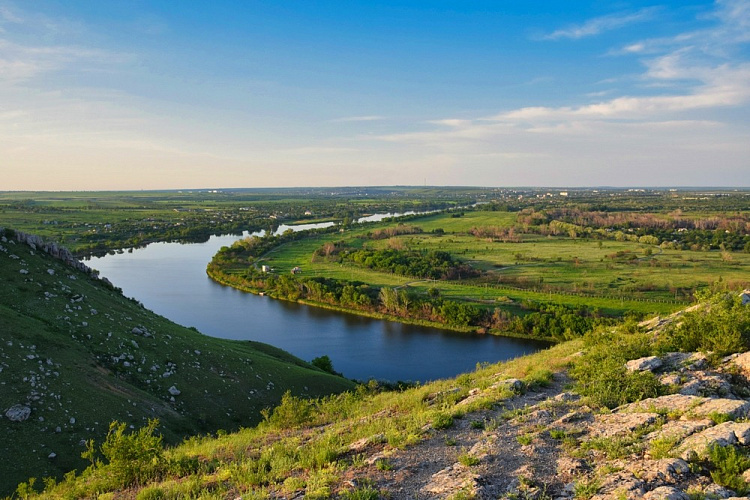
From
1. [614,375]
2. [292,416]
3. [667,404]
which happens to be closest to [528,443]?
[667,404]

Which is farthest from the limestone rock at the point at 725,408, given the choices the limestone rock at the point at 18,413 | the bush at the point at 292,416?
the limestone rock at the point at 18,413

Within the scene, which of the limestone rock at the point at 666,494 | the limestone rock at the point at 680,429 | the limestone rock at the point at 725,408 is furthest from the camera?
the limestone rock at the point at 725,408

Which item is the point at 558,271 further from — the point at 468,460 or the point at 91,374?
the point at 468,460

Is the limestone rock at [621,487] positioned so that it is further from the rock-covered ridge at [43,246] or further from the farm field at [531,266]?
the farm field at [531,266]

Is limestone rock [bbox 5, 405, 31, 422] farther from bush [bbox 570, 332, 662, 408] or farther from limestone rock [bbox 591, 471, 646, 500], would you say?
bush [bbox 570, 332, 662, 408]

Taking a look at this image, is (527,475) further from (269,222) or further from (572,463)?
(269,222)

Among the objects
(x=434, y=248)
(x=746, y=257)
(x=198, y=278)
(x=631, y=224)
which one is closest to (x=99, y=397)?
(x=198, y=278)

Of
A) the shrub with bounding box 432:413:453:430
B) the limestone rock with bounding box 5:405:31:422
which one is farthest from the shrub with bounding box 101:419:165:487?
the limestone rock with bounding box 5:405:31:422
